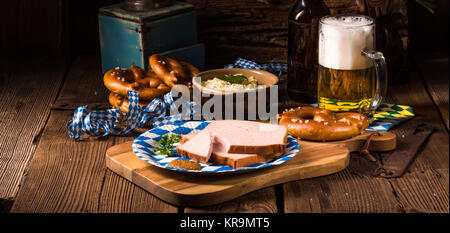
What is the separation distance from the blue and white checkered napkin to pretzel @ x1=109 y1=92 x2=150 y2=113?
46mm

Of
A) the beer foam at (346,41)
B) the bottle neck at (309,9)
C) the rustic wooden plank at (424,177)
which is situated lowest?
the rustic wooden plank at (424,177)

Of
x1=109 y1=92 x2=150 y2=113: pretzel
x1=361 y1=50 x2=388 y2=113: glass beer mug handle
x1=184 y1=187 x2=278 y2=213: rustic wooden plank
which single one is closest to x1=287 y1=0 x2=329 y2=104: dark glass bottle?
x1=361 y1=50 x2=388 y2=113: glass beer mug handle

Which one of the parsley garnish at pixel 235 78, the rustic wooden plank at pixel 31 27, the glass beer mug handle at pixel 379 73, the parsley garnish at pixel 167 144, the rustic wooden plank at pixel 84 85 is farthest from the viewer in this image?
the rustic wooden plank at pixel 31 27

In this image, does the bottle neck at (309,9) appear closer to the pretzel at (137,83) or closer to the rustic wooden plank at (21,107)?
the pretzel at (137,83)

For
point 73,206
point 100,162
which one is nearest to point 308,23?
point 100,162

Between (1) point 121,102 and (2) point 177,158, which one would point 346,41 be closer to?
(2) point 177,158

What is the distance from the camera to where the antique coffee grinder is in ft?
6.79

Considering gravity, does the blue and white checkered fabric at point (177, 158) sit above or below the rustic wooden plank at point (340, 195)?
above

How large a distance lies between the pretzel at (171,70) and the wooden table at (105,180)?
239 millimetres

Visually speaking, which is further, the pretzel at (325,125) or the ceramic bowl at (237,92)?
the ceramic bowl at (237,92)

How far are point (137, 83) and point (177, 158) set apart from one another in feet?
1.49

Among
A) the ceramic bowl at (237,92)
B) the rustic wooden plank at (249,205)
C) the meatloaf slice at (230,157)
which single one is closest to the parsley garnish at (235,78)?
the ceramic bowl at (237,92)

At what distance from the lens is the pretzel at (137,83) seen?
1.82 metres

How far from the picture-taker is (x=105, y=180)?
144 centimetres
